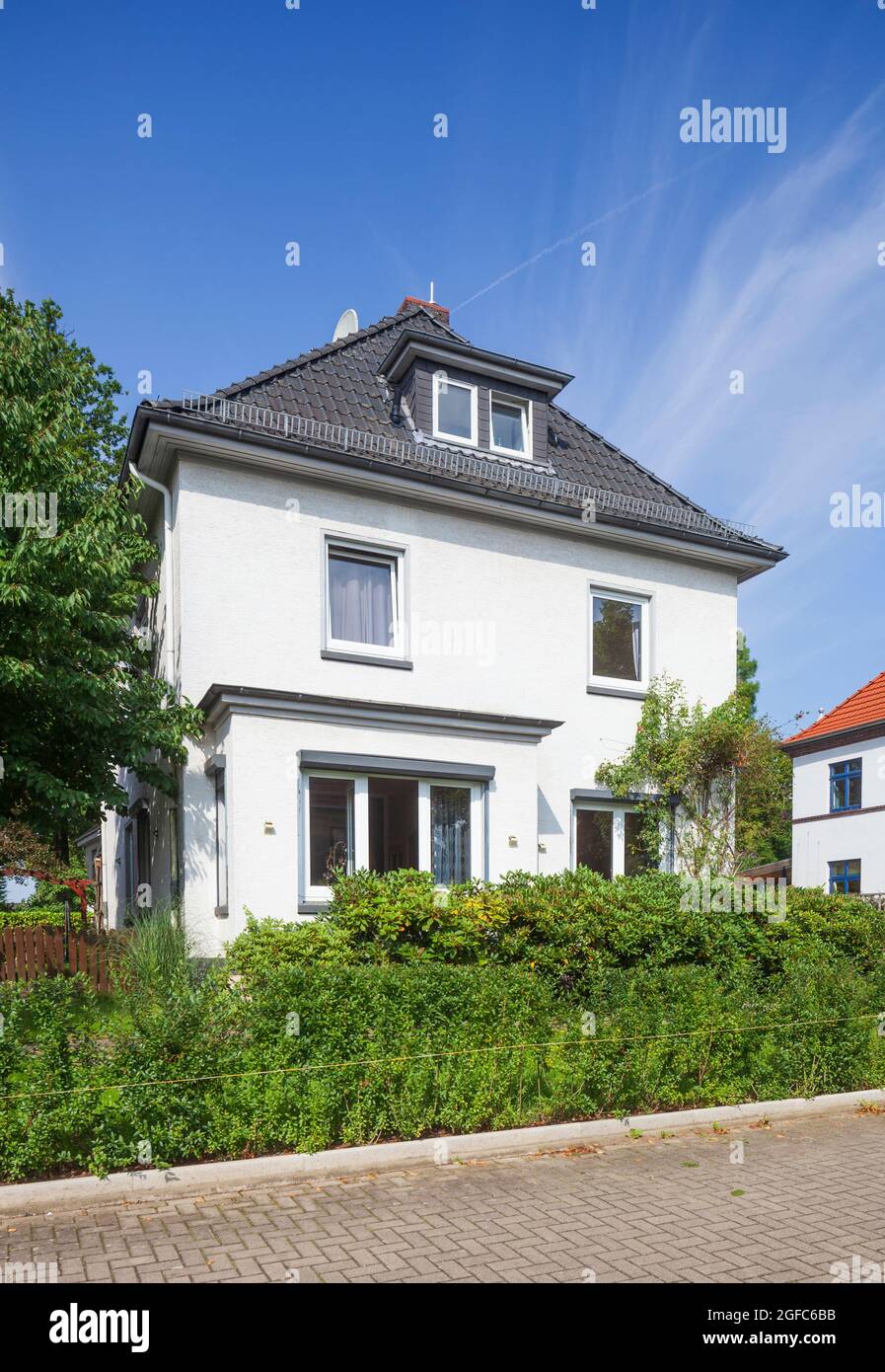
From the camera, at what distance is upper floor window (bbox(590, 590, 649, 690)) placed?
51.9 ft

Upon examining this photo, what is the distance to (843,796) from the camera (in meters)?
32.0

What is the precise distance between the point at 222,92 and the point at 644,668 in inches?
400

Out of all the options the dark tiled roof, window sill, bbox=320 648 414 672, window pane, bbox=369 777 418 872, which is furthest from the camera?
the dark tiled roof

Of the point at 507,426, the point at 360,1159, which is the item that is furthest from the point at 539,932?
the point at 507,426

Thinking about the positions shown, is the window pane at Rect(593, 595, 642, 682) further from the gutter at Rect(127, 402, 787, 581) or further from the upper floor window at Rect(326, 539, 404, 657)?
the upper floor window at Rect(326, 539, 404, 657)

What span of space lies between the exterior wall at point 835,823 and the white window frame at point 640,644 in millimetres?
15617

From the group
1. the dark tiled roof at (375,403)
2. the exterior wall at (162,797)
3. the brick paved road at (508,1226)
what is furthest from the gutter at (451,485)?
the brick paved road at (508,1226)

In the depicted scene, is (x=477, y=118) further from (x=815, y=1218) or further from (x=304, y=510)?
(x=815, y=1218)

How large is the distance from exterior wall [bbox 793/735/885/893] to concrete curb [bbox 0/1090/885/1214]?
22401 mm

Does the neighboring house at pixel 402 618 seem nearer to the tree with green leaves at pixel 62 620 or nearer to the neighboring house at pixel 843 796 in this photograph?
the tree with green leaves at pixel 62 620

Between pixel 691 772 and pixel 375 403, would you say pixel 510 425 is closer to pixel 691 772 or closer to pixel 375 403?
pixel 375 403

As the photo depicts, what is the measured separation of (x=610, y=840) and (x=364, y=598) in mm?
5475

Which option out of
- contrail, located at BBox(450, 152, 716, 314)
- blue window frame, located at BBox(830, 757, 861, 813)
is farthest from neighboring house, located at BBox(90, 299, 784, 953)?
blue window frame, located at BBox(830, 757, 861, 813)
